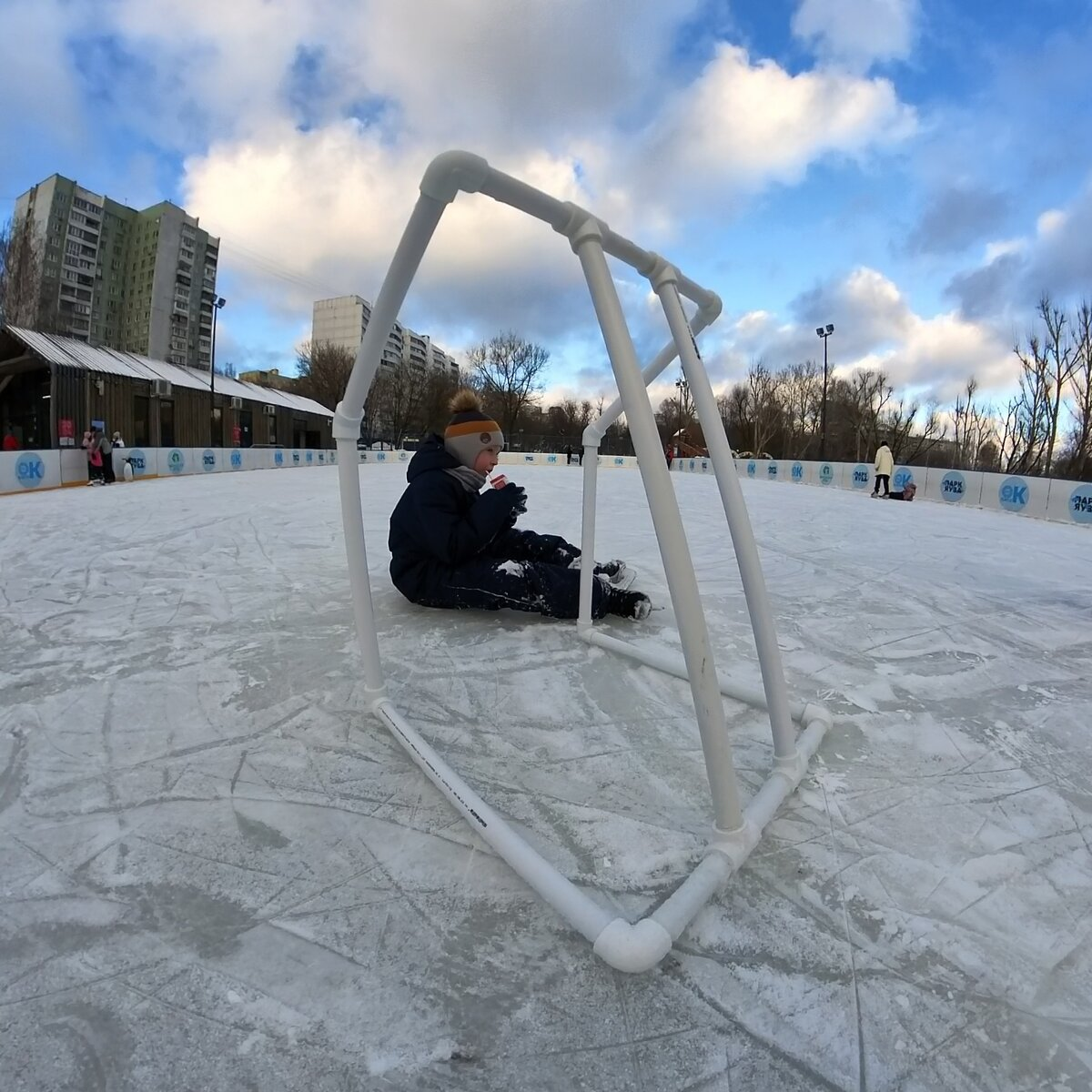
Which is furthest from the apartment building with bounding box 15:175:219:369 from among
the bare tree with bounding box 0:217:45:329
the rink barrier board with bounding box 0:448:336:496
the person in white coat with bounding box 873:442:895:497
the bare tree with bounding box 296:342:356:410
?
the person in white coat with bounding box 873:442:895:497

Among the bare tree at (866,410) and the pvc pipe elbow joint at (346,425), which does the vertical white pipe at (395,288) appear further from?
the bare tree at (866,410)

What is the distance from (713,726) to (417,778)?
2.94ft

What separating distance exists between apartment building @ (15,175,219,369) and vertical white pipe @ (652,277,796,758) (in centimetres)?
5424

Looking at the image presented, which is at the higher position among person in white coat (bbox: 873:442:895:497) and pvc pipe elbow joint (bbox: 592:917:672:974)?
person in white coat (bbox: 873:442:895:497)

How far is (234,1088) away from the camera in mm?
874

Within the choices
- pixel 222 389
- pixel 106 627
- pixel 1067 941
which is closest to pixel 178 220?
pixel 222 389

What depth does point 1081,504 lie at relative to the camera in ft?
36.0

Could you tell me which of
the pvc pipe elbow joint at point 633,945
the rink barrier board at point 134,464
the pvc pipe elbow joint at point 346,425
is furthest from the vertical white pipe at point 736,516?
the rink barrier board at point 134,464

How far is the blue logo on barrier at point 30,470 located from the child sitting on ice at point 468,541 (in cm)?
1399

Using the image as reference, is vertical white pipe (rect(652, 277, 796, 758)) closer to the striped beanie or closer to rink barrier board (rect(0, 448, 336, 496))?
the striped beanie

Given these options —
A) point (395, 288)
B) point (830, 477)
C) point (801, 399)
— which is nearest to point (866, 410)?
point (801, 399)

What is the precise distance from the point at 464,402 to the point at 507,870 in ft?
7.87

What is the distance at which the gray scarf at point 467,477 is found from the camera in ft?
10.0

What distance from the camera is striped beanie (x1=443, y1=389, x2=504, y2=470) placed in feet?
10.0
